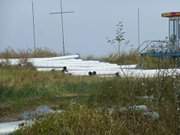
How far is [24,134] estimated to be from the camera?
4.50 meters

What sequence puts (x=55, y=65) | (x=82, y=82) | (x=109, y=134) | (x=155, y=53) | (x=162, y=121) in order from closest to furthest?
(x=109, y=134)
(x=162, y=121)
(x=82, y=82)
(x=155, y=53)
(x=55, y=65)

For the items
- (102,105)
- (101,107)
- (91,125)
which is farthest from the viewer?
(102,105)

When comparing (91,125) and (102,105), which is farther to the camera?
(102,105)

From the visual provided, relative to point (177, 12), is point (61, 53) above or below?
below

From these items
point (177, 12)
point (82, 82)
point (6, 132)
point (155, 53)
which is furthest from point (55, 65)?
point (6, 132)

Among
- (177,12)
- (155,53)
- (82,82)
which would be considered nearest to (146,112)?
(82,82)

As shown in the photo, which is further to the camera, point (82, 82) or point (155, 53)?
point (155, 53)

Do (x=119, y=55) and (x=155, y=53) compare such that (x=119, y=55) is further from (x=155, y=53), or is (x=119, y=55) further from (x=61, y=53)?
(x=155, y=53)

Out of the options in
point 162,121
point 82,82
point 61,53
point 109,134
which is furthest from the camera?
point 61,53

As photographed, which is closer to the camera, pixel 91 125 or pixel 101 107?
pixel 91 125

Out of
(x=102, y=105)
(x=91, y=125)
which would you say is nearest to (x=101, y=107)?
(x=102, y=105)

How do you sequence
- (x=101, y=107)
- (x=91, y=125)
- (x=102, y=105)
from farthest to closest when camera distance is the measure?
(x=102, y=105)
(x=101, y=107)
(x=91, y=125)

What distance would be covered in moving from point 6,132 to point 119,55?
38.9 ft

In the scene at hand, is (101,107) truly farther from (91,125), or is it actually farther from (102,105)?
(91,125)
